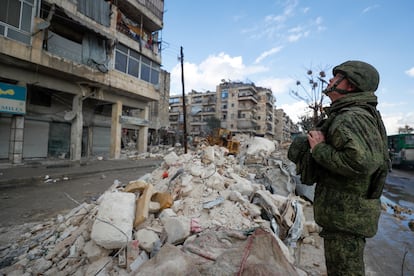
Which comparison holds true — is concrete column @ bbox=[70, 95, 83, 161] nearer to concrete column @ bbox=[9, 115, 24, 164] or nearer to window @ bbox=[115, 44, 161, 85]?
concrete column @ bbox=[9, 115, 24, 164]

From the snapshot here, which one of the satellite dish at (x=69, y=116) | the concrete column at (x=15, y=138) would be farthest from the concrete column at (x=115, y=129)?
the concrete column at (x=15, y=138)

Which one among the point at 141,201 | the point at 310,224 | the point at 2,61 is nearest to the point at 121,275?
the point at 141,201

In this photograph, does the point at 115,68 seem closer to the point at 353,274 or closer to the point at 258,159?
the point at 258,159

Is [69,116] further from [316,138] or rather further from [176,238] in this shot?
[316,138]

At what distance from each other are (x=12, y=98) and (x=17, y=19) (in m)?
3.31

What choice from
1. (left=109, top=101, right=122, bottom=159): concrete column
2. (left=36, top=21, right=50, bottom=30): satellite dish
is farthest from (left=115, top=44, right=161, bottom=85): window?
(left=36, top=21, right=50, bottom=30): satellite dish

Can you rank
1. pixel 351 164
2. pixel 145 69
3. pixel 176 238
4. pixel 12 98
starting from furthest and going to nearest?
pixel 145 69 → pixel 12 98 → pixel 176 238 → pixel 351 164

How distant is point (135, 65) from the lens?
42.6 feet

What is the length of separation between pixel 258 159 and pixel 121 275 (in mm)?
7268

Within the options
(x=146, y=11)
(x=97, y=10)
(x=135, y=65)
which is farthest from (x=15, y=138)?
(x=146, y=11)

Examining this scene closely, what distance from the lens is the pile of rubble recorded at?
143 cm

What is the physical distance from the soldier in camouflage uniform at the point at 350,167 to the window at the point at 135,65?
13.0m

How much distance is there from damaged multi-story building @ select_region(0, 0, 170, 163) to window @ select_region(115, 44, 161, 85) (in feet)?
0.20

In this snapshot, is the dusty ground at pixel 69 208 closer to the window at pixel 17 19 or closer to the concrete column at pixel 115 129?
the concrete column at pixel 115 129
